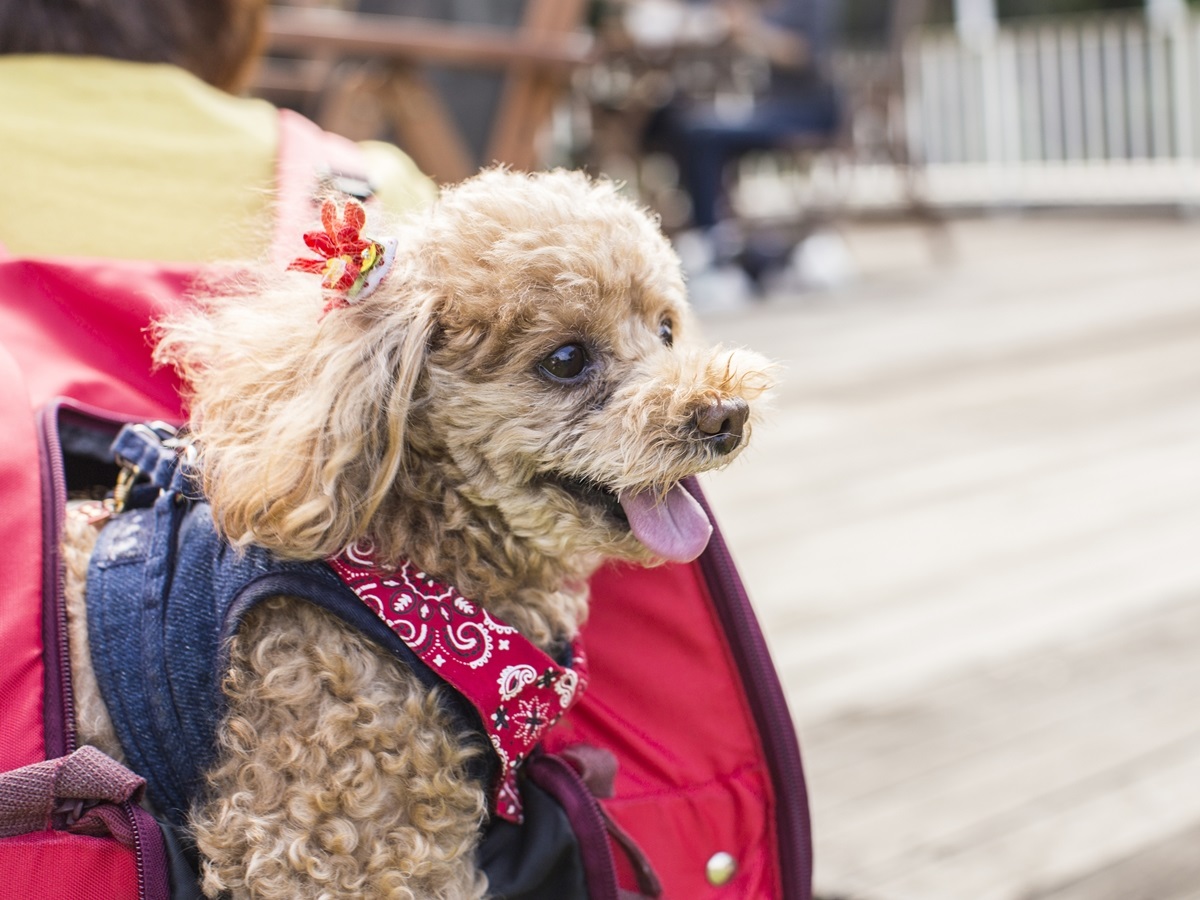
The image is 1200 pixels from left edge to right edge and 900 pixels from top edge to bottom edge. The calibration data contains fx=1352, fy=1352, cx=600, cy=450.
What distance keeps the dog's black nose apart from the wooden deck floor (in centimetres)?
18

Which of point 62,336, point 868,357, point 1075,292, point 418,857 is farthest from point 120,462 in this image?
point 1075,292

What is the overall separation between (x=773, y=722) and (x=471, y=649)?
0.34m

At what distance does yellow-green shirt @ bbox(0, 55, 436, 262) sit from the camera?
1.27 metres

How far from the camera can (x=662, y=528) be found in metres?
1.12

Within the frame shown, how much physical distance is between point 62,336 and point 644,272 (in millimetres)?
531

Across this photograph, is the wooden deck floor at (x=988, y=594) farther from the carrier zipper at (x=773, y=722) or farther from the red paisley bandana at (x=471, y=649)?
the red paisley bandana at (x=471, y=649)

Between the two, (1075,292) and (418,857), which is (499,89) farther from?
(418,857)

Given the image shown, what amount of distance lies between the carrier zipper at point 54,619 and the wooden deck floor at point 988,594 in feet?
2.05

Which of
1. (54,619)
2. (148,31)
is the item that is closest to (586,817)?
(54,619)

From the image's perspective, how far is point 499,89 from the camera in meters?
3.95

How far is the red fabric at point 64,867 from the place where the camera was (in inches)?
36.6

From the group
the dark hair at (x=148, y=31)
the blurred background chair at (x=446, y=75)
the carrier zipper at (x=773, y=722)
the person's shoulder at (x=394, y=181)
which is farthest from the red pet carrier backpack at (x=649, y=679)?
the blurred background chair at (x=446, y=75)

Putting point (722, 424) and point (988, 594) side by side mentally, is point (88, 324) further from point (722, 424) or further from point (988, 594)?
point (988, 594)

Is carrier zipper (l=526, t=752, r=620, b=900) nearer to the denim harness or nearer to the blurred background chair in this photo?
the denim harness
